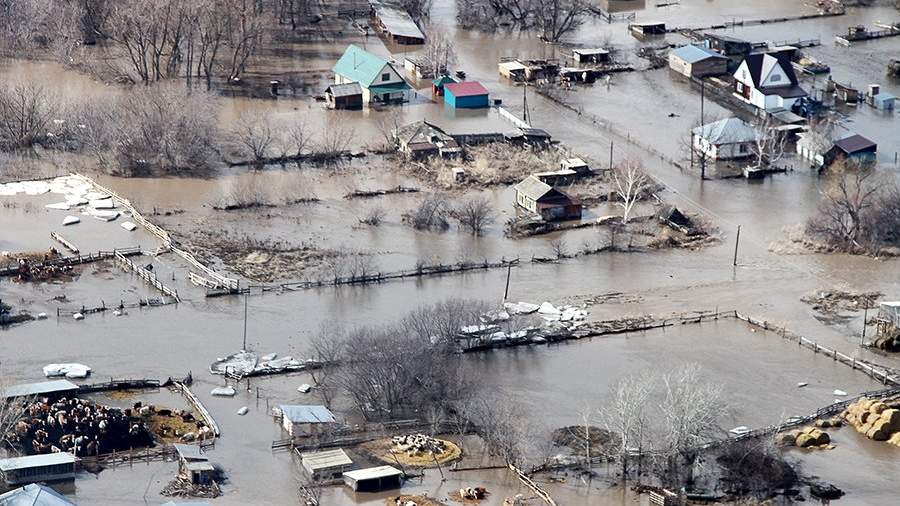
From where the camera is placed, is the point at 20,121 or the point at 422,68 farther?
the point at 422,68

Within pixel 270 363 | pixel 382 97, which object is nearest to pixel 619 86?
pixel 382 97

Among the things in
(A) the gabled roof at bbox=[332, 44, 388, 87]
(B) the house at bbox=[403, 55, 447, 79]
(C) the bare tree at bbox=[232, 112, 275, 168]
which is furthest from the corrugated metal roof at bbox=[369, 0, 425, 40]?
(C) the bare tree at bbox=[232, 112, 275, 168]

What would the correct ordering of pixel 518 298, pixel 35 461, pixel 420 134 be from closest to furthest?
1. pixel 35 461
2. pixel 518 298
3. pixel 420 134

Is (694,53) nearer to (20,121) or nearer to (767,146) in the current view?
(767,146)

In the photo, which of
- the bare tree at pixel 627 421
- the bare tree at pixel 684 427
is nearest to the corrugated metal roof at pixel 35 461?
the bare tree at pixel 627 421

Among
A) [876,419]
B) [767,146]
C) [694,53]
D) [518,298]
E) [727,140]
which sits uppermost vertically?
[694,53]

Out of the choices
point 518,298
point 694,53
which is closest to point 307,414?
point 518,298
